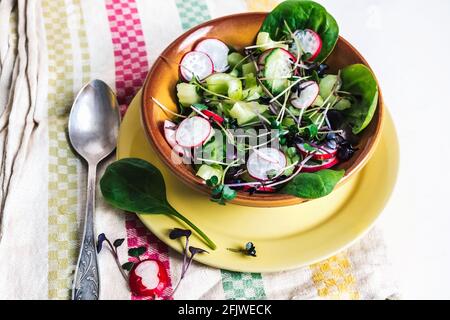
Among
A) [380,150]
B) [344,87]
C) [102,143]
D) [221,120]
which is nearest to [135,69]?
[102,143]

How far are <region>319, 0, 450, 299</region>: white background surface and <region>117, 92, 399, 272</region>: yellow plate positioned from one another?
13cm


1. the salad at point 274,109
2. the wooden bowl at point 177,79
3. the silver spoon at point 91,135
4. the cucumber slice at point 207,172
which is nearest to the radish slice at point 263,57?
the salad at point 274,109

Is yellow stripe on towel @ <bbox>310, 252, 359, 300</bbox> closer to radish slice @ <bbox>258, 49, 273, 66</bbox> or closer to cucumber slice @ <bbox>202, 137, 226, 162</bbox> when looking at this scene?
cucumber slice @ <bbox>202, 137, 226, 162</bbox>

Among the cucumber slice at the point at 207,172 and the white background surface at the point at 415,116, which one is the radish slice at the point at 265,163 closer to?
the cucumber slice at the point at 207,172

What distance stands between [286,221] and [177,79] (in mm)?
466

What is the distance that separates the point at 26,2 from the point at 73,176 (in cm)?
65

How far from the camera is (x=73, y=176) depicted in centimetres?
149

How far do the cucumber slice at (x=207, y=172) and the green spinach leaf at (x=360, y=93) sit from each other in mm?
356

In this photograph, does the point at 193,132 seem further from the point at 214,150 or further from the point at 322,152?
the point at 322,152

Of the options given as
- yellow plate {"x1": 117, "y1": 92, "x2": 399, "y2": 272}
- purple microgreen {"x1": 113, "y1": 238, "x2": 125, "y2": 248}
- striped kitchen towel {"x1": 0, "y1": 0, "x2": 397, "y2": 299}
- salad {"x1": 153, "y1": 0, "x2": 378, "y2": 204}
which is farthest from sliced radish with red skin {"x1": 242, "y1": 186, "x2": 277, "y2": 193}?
purple microgreen {"x1": 113, "y1": 238, "x2": 125, "y2": 248}

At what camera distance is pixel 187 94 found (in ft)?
4.66

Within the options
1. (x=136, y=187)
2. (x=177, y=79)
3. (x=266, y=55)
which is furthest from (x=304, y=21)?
(x=136, y=187)

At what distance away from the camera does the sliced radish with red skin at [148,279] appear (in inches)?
50.6

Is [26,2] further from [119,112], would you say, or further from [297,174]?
[297,174]
